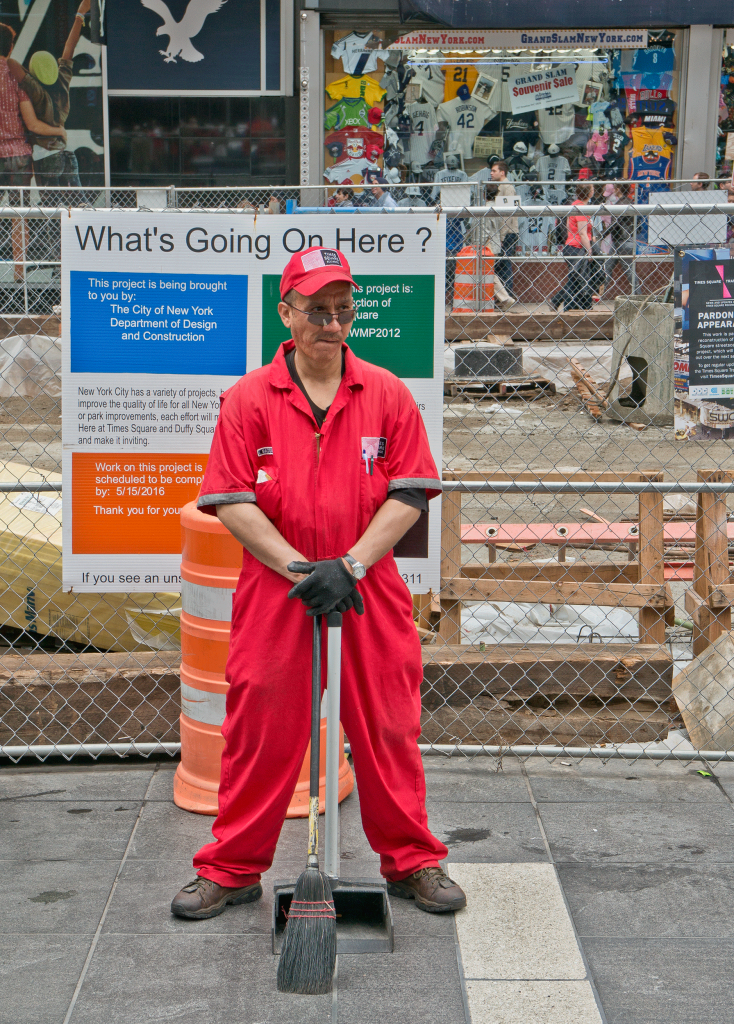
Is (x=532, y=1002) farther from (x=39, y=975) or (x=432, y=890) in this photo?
(x=39, y=975)

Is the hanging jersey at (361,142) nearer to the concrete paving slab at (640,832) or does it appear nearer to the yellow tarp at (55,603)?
the yellow tarp at (55,603)

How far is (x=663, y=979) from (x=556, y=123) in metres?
17.8

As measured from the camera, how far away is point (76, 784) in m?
4.66

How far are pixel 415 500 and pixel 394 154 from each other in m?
16.8

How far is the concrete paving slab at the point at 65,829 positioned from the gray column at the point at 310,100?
16.1 m

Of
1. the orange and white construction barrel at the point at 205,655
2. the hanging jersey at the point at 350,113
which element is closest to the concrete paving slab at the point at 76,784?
the orange and white construction barrel at the point at 205,655

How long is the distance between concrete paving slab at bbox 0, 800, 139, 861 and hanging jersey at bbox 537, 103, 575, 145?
55.6 ft

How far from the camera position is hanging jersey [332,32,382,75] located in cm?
1897

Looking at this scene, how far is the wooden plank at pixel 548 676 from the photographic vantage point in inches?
196

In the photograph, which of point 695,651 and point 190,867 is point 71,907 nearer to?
point 190,867

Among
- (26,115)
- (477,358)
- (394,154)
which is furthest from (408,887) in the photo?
(26,115)

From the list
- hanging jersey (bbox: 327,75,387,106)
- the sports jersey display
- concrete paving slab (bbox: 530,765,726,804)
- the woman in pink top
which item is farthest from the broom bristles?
hanging jersey (bbox: 327,75,387,106)

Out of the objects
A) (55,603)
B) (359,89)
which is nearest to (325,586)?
(55,603)

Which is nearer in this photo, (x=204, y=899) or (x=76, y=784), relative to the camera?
(x=204, y=899)
